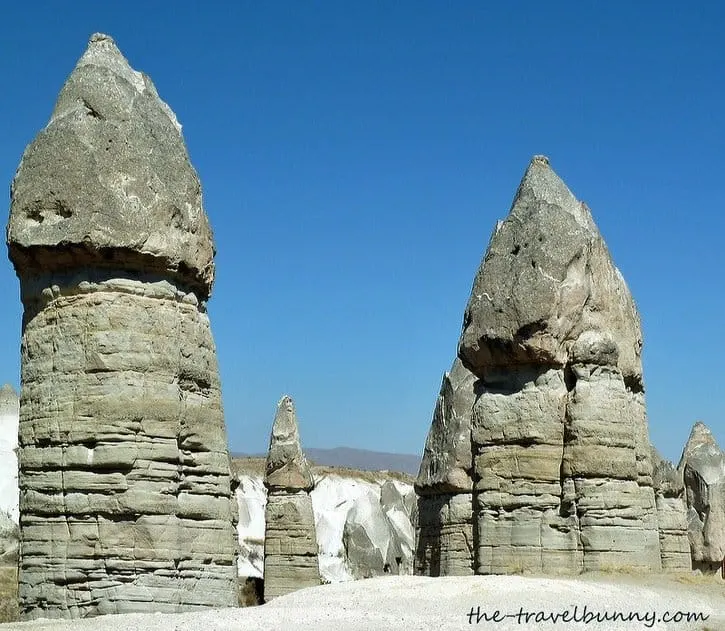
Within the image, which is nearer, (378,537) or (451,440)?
(451,440)

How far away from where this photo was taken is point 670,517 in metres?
18.6

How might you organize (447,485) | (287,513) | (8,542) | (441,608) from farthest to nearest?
(8,542), (287,513), (447,485), (441,608)

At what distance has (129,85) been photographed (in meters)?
10.2

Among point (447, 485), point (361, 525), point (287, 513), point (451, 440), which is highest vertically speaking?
point (451, 440)

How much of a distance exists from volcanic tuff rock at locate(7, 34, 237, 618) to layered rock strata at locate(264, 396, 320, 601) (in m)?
14.9

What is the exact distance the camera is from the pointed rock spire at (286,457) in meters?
25.2

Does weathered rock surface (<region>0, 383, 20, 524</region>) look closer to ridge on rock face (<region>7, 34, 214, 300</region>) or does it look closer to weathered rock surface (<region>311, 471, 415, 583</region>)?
weathered rock surface (<region>311, 471, 415, 583</region>)

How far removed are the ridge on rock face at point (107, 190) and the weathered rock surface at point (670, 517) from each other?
30.6 feet

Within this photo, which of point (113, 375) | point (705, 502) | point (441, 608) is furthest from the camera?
point (705, 502)

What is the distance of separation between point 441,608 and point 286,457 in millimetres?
15986

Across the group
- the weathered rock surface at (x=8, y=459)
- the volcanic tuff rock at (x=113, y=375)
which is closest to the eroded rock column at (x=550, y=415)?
the volcanic tuff rock at (x=113, y=375)

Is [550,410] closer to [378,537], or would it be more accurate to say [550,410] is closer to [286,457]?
[286,457]

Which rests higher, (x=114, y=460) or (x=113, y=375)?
(x=113, y=375)

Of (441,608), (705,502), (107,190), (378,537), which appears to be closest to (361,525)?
(378,537)
